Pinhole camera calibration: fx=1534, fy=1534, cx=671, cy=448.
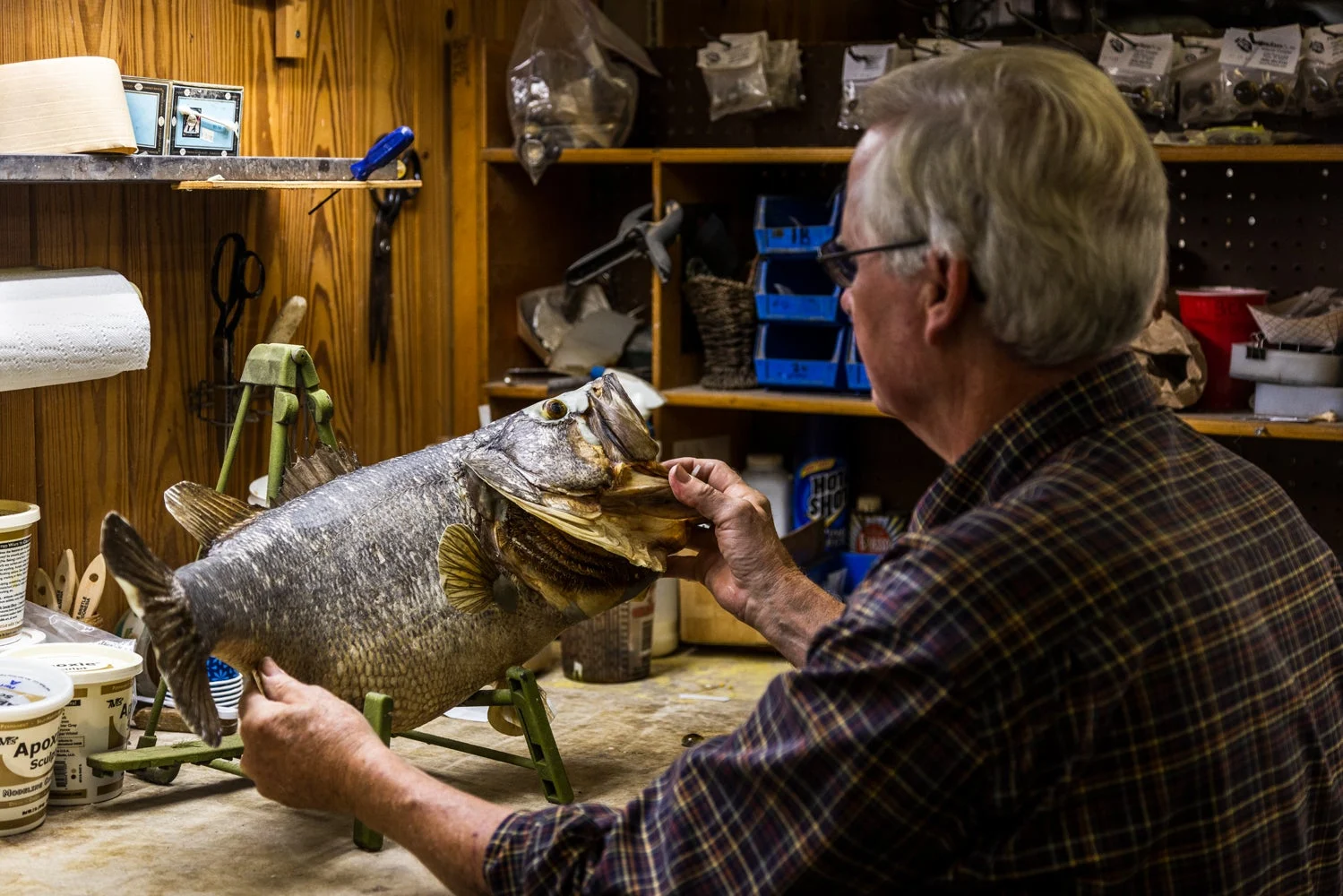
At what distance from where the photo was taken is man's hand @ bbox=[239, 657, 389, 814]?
1545 millimetres

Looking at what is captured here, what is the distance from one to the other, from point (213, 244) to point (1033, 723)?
202 centimetres

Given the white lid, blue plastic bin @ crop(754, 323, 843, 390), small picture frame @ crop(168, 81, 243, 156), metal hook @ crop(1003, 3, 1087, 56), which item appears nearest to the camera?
the white lid

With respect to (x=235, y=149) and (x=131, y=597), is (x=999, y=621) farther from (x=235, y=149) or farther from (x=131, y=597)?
(x=235, y=149)

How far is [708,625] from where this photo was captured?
3084 millimetres

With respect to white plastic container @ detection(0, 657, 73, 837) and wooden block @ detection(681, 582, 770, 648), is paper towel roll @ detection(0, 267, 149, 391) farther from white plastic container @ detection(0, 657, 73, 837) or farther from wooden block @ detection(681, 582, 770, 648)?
wooden block @ detection(681, 582, 770, 648)

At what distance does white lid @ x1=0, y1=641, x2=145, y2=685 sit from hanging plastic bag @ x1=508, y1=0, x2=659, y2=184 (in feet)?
4.70

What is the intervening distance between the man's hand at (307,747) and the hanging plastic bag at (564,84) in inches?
71.5

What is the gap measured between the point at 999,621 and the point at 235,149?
1.81 meters

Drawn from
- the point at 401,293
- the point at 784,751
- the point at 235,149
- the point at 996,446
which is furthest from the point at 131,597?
the point at 401,293

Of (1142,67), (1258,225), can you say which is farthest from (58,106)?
(1258,225)

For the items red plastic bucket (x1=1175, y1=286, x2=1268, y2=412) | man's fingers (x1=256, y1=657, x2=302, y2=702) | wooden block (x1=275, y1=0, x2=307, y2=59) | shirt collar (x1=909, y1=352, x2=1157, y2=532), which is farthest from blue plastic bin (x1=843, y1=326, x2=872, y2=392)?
shirt collar (x1=909, y1=352, x2=1157, y2=532)

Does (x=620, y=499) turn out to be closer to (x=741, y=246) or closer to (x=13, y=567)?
(x=13, y=567)

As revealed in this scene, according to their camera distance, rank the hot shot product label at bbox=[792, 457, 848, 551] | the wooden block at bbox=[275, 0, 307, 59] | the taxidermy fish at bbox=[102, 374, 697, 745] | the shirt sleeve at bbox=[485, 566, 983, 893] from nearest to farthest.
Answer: the shirt sleeve at bbox=[485, 566, 983, 893] < the taxidermy fish at bbox=[102, 374, 697, 745] < the wooden block at bbox=[275, 0, 307, 59] < the hot shot product label at bbox=[792, 457, 848, 551]

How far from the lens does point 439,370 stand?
339 cm
